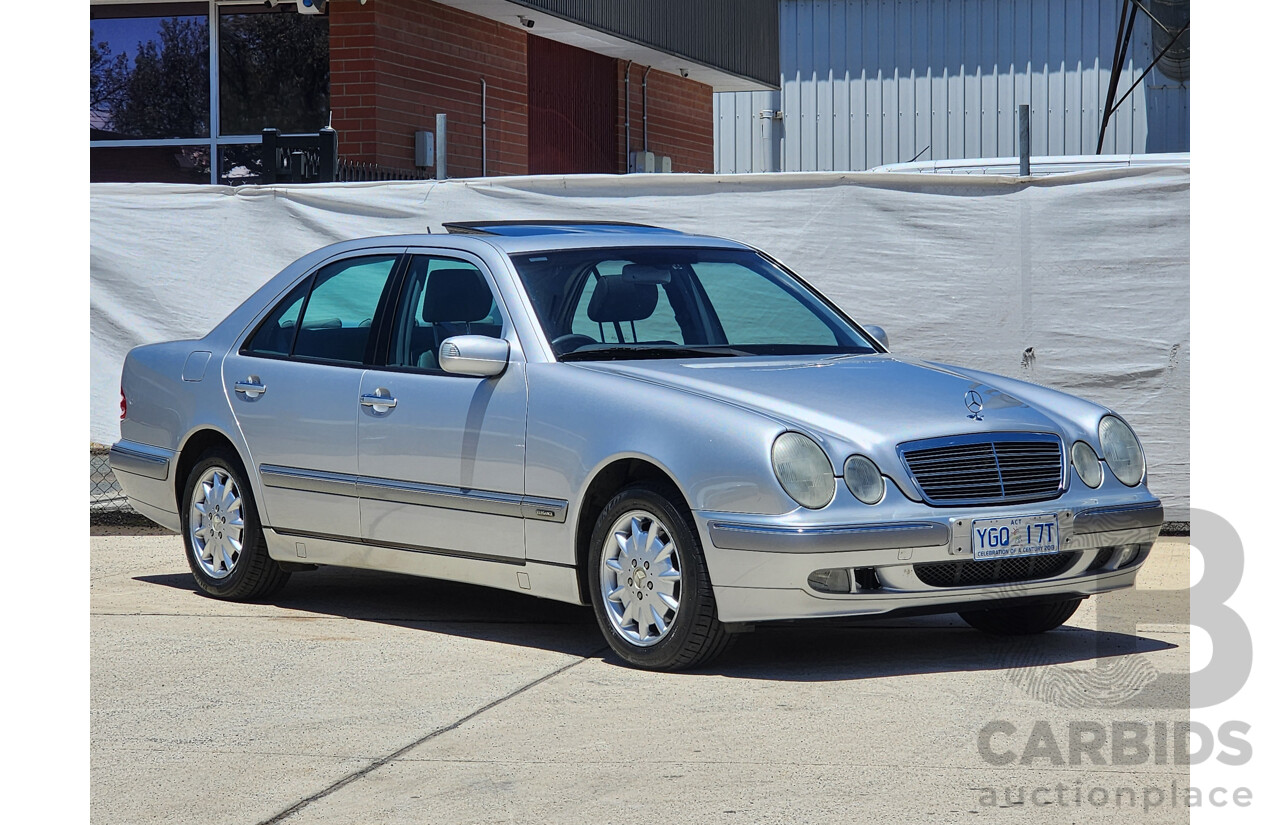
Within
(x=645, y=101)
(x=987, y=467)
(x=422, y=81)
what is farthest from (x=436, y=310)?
(x=645, y=101)

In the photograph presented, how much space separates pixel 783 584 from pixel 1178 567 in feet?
12.0

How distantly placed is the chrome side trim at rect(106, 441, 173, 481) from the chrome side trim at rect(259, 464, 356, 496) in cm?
78

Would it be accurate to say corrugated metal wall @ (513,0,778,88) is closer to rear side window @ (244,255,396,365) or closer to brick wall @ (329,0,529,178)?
brick wall @ (329,0,529,178)

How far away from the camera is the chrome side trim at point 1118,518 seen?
6496 mm

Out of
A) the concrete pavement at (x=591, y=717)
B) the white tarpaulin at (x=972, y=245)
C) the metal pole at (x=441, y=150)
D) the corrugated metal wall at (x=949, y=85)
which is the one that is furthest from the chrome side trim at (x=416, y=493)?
the corrugated metal wall at (x=949, y=85)

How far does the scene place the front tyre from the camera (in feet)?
20.7

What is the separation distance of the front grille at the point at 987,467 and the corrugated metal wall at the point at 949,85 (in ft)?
71.5

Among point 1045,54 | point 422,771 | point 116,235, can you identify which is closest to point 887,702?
point 422,771

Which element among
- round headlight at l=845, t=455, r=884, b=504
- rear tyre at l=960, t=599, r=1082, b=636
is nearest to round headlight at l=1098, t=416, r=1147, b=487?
rear tyre at l=960, t=599, r=1082, b=636

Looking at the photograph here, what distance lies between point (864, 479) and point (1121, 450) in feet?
4.15

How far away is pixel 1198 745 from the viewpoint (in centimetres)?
531

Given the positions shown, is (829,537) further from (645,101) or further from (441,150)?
(645,101)

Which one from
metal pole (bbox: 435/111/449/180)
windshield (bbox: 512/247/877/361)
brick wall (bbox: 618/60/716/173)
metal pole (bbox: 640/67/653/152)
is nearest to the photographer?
windshield (bbox: 512/247/877/361)

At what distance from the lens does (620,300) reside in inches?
292
